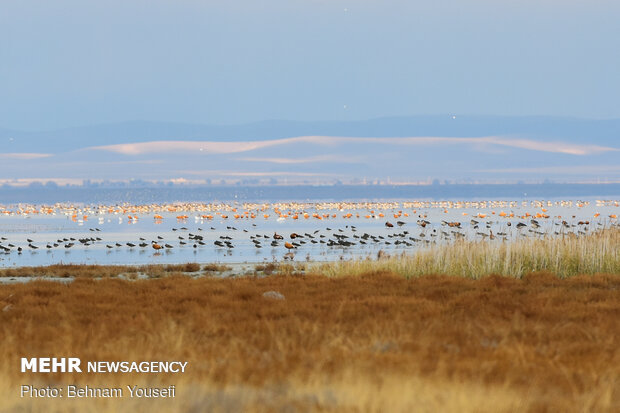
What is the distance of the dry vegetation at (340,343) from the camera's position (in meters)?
8.54

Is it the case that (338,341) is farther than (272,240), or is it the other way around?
(272,240)

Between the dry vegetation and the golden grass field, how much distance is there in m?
0.03

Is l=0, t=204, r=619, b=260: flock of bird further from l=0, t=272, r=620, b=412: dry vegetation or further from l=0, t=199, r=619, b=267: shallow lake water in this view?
l=0, t=272, r=620, b=412: dry vegetation

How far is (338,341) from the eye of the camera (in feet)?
36.4

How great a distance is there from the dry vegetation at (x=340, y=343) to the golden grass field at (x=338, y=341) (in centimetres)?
3

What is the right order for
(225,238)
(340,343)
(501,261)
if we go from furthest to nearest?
(225,238), (501,261), (340,343)

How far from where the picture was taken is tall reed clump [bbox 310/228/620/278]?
70.7 ft

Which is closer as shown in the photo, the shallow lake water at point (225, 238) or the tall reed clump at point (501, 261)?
the tall reed clump at point (501, 261)

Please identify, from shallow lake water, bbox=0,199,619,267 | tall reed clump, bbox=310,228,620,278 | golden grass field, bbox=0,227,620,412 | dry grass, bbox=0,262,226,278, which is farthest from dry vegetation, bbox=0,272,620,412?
shallow lake water, bbox=0,199,619,267

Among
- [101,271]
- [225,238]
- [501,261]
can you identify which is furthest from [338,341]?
[225,238]

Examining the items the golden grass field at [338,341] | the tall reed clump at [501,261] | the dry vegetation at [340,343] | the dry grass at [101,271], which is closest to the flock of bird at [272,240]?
the dry grass at [101,271]

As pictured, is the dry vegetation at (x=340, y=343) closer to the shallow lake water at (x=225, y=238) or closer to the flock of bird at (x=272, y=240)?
the shallow lake water at (x=225, y=238)

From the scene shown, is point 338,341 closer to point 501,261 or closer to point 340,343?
point 340,343

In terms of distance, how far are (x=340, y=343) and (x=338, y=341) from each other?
0.08 m
